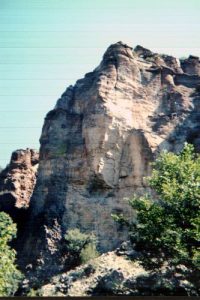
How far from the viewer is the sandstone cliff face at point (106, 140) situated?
23.6m

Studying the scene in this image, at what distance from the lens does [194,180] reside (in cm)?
1148

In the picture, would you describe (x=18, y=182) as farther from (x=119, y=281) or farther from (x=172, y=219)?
(x=172, y=219)

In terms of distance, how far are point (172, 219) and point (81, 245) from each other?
11.5 metres

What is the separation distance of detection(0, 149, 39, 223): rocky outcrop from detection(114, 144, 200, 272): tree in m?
14.1

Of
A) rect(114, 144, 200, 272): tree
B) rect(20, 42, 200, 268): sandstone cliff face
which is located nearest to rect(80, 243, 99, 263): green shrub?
rect(20, 42, 200, 268): sandstone cliff face

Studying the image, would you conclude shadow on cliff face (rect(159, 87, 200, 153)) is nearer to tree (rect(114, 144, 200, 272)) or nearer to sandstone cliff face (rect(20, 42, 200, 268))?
sandstone cliff face (rect(20, 42, 200, 268))

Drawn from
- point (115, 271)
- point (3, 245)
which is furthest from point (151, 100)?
point (3, 245)

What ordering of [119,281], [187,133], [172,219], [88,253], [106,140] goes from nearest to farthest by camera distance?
[172,219]
[119,281]
[88,253]
[106,140]
[187,133]

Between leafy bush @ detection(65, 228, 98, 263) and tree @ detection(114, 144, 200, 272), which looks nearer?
tree @ detection(114, 144, 200, 272)

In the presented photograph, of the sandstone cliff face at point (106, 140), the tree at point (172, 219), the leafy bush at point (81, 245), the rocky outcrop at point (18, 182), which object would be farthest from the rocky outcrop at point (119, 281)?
the rocky outcrop at point (18, 182)

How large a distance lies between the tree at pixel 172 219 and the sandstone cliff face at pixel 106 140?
11.1m

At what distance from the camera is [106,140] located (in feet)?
80.5

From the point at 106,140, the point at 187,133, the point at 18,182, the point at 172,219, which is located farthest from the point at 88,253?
the point at 172,219

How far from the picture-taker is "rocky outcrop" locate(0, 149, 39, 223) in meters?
25.2
